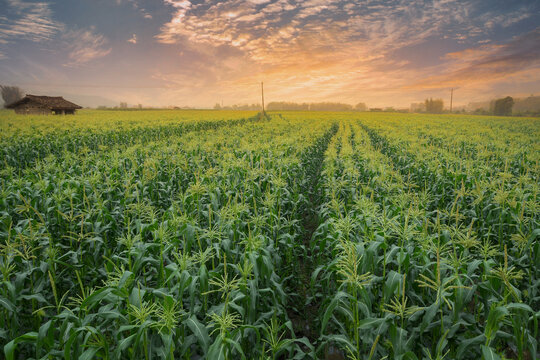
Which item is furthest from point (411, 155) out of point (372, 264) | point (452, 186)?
point (372, 264)

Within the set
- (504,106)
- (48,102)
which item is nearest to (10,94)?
(48,102)

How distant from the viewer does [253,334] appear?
124 inches

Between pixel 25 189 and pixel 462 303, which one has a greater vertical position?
pixel 25 189

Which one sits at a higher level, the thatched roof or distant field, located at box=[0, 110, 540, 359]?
the thatched roof

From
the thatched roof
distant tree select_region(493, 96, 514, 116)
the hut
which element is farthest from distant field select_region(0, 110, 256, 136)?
distant tree select_region(493, 96, 514, 116)

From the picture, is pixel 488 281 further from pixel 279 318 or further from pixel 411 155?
pixel 411 155

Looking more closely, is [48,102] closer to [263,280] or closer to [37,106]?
[37,106]

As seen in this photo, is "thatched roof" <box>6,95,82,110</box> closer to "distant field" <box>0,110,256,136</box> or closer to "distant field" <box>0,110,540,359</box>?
"distant field" <box>0,110,256,136</box>

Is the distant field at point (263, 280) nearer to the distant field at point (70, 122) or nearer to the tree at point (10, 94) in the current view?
the distant field at point (70, 122)

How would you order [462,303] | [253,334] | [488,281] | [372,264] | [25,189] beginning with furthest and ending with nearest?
[25,189] → [372,264] → [253,334] → [488,281] → [462,303]

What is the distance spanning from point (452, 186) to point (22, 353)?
1057 centimetres

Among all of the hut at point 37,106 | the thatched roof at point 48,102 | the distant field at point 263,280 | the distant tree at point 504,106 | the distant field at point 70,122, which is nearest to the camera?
the distant field at point 263,280

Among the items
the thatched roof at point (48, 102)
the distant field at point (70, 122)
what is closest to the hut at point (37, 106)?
the thatched roof at point (48, 102)

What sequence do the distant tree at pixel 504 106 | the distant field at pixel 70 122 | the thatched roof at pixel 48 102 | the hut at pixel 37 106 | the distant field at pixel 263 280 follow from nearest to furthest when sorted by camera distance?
the distant field at pixel 263 280, the distant field at pixel 70 122, the hut at pixel 37 106, the thatched roof at pixel 48 102, the distant tree at pixel 504 106
